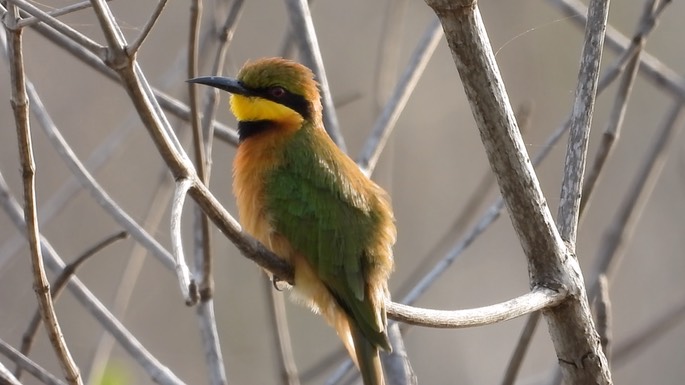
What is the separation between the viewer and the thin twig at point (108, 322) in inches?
84.0

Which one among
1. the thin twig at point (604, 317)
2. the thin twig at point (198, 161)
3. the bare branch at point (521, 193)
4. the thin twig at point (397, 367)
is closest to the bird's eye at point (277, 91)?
the thin twig at point (198, 161)

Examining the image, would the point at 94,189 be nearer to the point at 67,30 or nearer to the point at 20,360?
the point at 20,360

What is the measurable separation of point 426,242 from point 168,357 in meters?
1.30

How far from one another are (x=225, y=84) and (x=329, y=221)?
1.52 feet

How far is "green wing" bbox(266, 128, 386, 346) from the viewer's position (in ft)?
Result: 7.13

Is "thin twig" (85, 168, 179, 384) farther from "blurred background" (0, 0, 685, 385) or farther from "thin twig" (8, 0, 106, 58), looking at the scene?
"blurred background" (0, 0, 685, 385)

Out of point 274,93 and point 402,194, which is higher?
point 402,194

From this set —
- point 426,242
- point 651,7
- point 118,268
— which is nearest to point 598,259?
point 651,7

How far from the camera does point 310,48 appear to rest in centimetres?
249

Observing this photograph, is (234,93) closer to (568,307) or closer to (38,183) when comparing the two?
(568,307)

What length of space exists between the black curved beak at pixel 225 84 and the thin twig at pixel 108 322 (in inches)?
19.9

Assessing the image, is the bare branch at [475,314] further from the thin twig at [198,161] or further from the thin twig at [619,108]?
the thin twig at [198,161]

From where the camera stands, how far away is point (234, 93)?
264 cm

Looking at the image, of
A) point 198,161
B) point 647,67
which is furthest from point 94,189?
point 647,67
